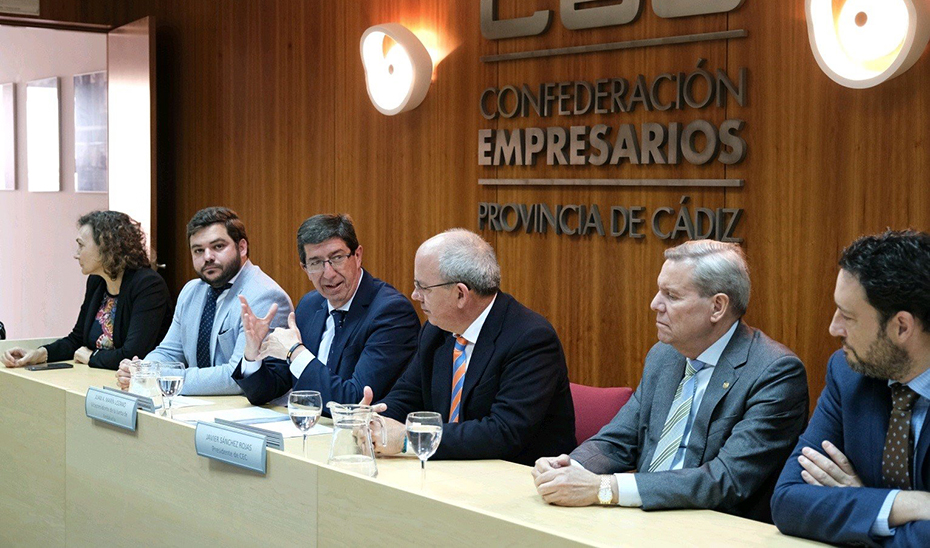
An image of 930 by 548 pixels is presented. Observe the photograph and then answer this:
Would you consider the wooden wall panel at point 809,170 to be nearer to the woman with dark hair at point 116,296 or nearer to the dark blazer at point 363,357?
the dark blazer at point 363,357

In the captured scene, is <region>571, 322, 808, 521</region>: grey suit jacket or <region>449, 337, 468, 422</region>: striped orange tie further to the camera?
<region>449, 337, 468, 422</region>: striped orange tie

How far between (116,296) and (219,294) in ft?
2.54

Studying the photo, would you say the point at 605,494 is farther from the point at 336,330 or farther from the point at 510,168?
the point at 510,168

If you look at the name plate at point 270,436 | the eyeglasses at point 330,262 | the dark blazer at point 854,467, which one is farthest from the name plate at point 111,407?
the dark blazer at point 854,467

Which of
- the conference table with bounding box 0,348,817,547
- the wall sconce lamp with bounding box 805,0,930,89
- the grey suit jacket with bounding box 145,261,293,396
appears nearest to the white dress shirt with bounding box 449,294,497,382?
the conference table with bounding box 0,348,817,547

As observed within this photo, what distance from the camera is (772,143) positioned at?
387 cm

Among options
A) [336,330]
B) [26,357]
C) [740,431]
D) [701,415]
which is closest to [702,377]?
[701,415]

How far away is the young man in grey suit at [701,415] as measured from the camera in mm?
2287

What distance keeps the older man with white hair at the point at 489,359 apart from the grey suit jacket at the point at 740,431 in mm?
367

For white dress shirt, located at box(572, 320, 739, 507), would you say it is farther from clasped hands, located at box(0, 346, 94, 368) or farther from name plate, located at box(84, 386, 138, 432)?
clasped hands, located at box(0, 346, 94, 368)

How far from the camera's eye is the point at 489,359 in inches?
118

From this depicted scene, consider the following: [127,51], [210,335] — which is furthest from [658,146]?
[127,51]

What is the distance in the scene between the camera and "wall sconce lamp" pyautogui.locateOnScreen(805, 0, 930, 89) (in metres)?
3.35

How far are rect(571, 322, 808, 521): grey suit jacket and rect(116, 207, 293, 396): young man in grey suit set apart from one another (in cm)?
185
